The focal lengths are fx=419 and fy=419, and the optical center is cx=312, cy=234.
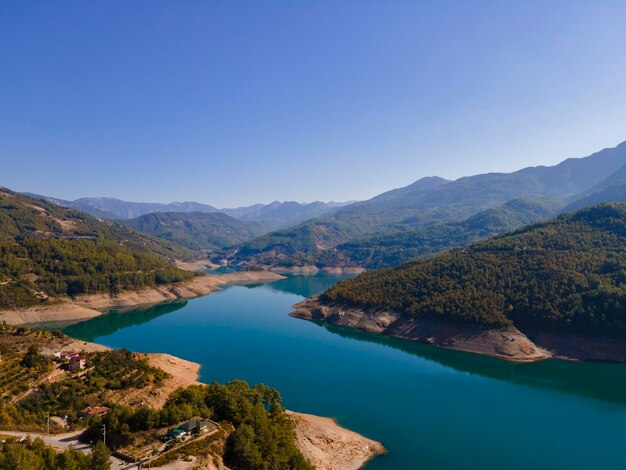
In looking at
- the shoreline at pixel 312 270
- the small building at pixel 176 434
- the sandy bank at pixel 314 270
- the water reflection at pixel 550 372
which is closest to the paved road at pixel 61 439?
→ the small building at pixel 176 434

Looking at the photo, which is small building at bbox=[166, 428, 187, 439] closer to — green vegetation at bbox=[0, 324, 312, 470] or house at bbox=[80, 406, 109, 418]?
green vegetation at bbox=[0, 324, 312, 470]

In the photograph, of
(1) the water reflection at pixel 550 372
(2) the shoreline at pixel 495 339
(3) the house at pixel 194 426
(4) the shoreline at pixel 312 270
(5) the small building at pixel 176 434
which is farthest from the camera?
(4) the shoreline at pixel 312 270

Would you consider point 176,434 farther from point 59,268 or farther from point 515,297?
point 59,268

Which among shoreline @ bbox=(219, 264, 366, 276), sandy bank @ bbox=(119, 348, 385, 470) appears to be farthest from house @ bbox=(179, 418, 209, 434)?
shoreline @ bbox=(219, 264, 366, 276)

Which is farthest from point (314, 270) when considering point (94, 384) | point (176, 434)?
point (176, 434)

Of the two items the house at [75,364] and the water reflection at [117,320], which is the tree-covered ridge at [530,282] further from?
the house at [75,364]

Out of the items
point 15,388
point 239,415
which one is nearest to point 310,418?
point 239,415
